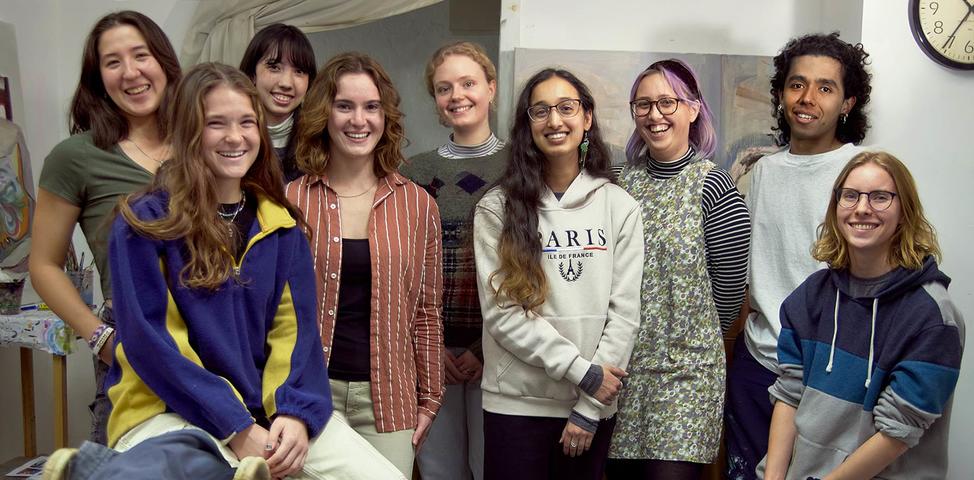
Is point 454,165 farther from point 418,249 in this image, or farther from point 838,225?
point 838,225

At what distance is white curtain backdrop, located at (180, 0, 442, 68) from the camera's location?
3852 mm

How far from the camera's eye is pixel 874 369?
197cm

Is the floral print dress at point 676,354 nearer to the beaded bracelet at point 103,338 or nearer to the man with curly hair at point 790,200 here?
the man with curly hair at point 790,200

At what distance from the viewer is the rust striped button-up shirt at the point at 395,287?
2176mm

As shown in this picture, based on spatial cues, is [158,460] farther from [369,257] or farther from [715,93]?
[715,93]

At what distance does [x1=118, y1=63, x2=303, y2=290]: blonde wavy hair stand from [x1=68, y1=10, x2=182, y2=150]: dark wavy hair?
1.08ft

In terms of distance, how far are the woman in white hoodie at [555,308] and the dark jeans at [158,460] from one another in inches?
35.0

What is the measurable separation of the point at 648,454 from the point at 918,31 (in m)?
1.76

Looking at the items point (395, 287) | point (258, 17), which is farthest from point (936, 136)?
point (258, 17)

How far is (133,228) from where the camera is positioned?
1.76m

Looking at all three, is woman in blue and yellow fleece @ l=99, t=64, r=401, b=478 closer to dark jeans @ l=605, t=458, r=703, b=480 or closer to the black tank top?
the black tank top

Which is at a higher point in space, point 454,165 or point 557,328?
point 454,165

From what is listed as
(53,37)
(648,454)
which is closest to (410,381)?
(648,454)

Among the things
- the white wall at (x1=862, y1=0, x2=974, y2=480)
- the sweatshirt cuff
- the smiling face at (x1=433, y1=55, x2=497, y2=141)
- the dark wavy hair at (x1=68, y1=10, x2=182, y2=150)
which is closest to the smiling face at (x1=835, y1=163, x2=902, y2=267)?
the sweatshirt cuff
